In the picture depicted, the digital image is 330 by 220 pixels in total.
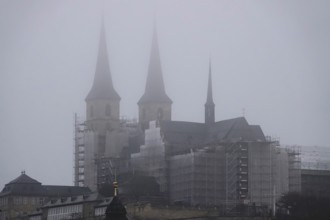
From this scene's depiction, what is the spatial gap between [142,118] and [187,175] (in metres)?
21.1

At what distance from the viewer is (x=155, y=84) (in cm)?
16475

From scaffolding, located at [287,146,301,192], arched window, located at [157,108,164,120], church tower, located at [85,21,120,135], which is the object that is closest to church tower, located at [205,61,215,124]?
arched window, located at [157,108,164,120]

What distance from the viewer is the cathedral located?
145m

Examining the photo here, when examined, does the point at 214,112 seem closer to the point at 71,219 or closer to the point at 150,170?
the point at 150,170

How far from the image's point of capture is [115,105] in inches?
6545

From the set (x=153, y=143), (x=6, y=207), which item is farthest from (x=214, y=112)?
(x=6, y=207)

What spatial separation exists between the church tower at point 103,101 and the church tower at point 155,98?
3.02m

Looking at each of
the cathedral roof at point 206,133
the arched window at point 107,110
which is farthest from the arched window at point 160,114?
the cathedral roof at point 206,133

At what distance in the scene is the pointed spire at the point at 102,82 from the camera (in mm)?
165750

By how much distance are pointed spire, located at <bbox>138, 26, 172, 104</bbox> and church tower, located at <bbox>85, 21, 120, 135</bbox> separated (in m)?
3.16

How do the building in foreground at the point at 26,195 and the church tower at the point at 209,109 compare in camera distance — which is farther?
the church tower at the point at 209,109

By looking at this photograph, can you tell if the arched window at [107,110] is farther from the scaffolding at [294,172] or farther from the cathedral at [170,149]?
the scaffolding at [294,172]

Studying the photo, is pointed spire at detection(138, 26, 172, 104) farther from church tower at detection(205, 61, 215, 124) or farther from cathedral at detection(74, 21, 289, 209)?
church tower at detection(205, 61, 215, 124)

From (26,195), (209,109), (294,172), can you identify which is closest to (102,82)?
(209,109)
